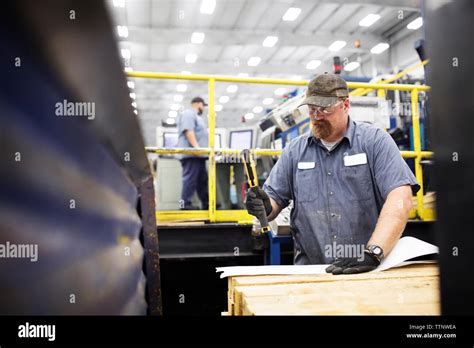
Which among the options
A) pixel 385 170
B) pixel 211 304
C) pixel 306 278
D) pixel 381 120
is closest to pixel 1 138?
pixel 306 278

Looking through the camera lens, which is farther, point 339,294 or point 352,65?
point 352,65

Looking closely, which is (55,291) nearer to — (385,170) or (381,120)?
(385,170)

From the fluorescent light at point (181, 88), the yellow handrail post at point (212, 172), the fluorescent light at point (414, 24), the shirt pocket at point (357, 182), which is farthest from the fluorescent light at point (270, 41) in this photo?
the shirt pocket at point (357, 182)

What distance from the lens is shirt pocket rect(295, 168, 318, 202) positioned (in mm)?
2264

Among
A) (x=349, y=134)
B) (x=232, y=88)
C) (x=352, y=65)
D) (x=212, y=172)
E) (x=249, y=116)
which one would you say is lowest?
(x=212, y=172)

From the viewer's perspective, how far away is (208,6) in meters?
9.92

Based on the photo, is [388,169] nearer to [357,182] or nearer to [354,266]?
[357,182]

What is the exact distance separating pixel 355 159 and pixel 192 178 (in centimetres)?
362

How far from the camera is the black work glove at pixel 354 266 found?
4.46ft

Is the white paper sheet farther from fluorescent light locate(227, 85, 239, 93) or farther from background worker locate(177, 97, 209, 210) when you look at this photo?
fluorescent light locate(227, 85, 239, 93)

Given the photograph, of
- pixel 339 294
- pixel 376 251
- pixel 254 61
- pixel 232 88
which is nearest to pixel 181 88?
pixel 232 88

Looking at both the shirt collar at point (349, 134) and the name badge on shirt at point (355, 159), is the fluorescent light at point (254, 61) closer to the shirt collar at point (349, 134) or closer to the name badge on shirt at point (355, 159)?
the shirt collar at point (349, 134)

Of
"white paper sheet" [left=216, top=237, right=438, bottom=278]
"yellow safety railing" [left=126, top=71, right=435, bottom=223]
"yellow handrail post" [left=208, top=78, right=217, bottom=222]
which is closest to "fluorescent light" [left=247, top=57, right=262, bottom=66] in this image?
"yellow safety railing" [left=126, top=71, right=435, bottom=223]

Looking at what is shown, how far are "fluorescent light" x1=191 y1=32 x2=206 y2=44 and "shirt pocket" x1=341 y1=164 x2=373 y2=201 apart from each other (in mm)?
9827
